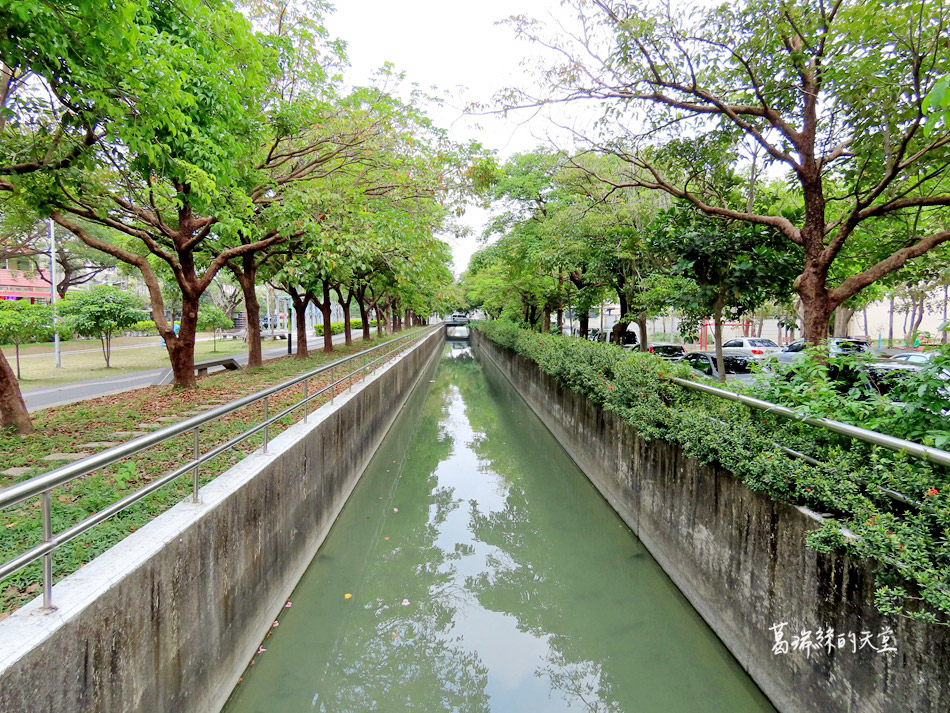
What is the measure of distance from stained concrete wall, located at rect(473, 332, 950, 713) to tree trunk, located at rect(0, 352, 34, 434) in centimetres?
728

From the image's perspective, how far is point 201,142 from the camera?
17.9 feet

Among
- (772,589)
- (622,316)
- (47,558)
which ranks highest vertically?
(622,316)

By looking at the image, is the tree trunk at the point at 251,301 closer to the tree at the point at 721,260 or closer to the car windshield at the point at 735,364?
the tree at the point at 721,260

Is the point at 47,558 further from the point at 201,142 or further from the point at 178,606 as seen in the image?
the point at 201,142

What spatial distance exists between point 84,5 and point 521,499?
7.11 meters

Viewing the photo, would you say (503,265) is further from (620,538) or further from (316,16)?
(620,538)

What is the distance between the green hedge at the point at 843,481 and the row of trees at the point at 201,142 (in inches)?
206

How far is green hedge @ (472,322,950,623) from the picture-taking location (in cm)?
214

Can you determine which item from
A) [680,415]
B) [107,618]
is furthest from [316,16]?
[107,618]

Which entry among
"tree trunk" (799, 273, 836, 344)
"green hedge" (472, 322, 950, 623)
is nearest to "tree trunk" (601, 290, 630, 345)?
"tree trunk" (799, 273, 836, 344)

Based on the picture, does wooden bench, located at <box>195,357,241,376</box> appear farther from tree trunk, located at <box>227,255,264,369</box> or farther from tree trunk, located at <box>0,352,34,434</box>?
tree trunk, located at <box>0,352,34,434</box>

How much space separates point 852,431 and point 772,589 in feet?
3.90

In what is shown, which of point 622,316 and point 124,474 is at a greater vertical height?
point 622,316

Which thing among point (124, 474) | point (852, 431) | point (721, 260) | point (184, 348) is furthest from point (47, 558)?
point (184, 348)
